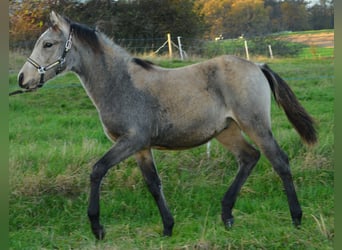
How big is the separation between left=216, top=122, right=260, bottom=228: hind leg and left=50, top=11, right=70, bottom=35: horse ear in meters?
2.04

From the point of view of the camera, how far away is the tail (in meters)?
5.58

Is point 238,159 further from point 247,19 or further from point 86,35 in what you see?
point 247,19

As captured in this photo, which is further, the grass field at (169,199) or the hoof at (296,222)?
the hoof at (296,222)

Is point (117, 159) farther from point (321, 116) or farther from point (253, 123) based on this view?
→ point (321, 116)

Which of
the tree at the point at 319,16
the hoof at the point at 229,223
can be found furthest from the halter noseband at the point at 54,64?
the tree at the point at 319,16

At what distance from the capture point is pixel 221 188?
6.45 m

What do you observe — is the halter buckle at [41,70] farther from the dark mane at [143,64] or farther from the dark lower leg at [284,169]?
the dark lower leg at [284,169]

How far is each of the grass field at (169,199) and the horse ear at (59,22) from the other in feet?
6.46

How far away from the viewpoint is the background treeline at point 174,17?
1055cm

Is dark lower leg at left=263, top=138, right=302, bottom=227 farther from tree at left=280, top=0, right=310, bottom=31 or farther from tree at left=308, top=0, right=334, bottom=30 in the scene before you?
tree at left=280, top=0, right=310, bottom=31

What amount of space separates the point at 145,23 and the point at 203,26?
261 centimetres

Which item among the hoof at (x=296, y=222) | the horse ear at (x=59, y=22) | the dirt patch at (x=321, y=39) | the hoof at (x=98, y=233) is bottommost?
the hoof at (x=296, y=222)

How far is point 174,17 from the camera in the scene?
2298cm

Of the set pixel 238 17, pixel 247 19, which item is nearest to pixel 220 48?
pixel 247 19
